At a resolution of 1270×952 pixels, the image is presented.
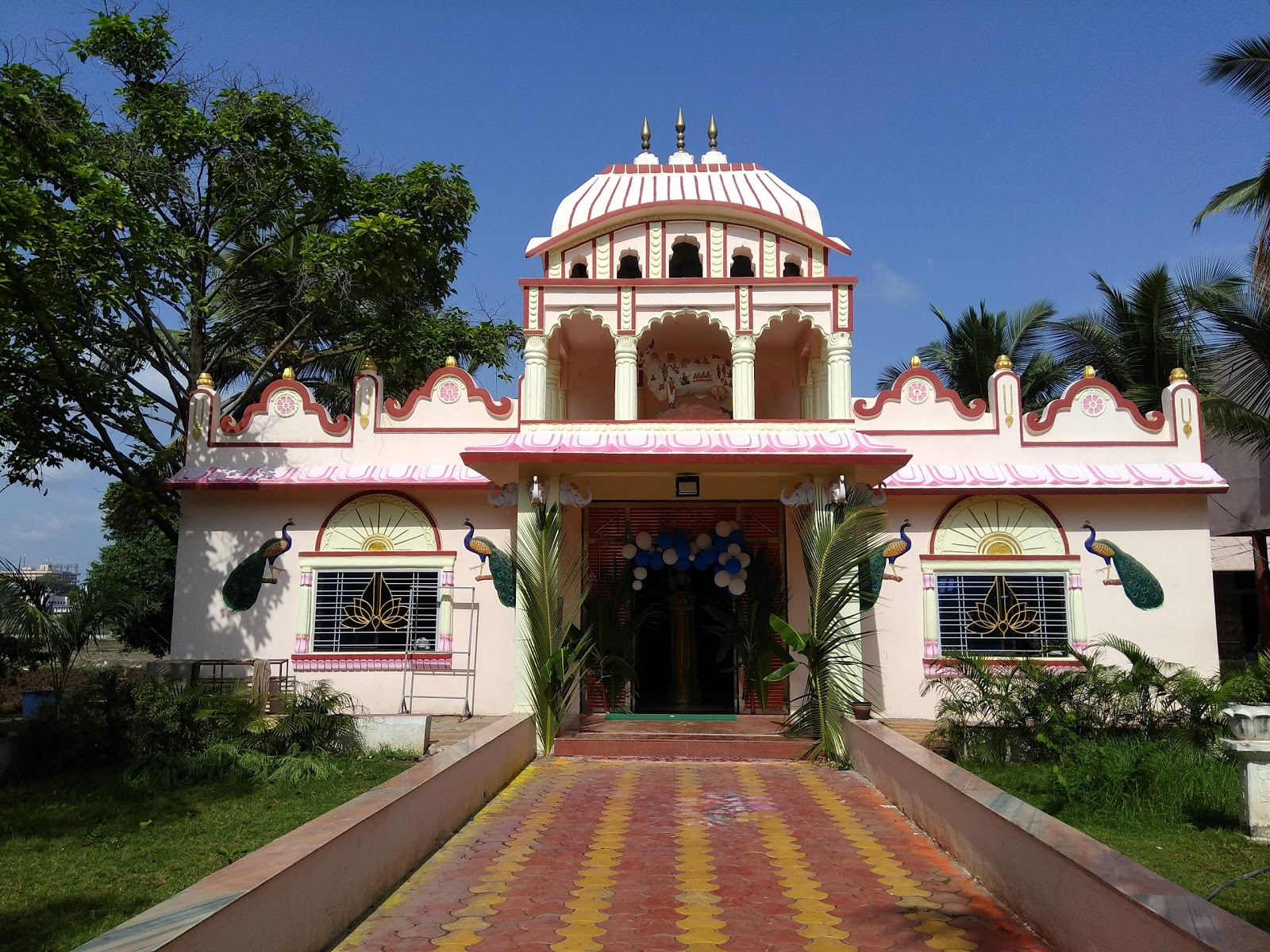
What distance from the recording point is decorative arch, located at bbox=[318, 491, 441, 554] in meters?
12.6

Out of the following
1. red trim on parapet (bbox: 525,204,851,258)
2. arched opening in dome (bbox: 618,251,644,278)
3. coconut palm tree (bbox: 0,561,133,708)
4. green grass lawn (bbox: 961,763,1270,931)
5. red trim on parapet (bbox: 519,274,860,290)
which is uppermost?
red trim on parapet (bbox: 525,204,851,258)

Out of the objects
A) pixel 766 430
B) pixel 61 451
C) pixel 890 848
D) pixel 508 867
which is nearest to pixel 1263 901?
pixel 890 848

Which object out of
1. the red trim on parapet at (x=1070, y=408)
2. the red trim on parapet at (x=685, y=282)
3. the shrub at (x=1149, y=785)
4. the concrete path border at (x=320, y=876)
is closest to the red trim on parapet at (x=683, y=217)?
the red trim on parapet at (x=685, y=282)

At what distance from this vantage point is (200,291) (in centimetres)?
1435

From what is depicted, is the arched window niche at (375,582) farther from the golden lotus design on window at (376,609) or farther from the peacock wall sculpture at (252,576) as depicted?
the peacock wall sculpture at (252,576)

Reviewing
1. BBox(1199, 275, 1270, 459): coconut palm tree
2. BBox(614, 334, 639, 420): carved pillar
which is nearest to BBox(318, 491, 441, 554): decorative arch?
BBox(614, 334, 639, 420): carved pillar

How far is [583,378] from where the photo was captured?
14656 millimetres

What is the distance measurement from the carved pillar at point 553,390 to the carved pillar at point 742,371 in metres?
2.51

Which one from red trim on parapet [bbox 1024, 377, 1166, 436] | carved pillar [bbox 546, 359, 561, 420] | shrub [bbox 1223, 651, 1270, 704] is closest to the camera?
shrub [bbox 1223, 651, 1270, 704]

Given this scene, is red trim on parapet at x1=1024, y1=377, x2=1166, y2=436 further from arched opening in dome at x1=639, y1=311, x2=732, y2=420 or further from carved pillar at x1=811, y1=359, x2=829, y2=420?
arched opening in dome at x1=639, y1=311, x2=732, y2=420

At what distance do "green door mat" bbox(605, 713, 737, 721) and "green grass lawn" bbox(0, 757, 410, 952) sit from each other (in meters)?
3.13

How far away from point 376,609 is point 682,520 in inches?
159

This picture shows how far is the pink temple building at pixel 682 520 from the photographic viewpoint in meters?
12.3

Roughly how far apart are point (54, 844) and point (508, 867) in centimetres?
303
